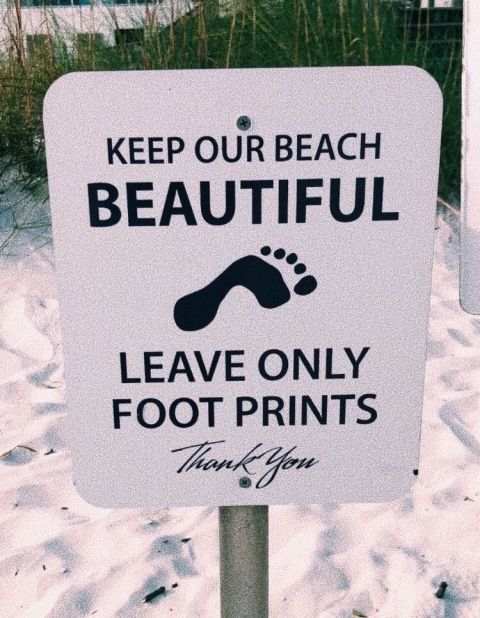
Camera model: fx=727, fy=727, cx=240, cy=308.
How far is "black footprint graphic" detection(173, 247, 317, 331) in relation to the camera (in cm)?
75

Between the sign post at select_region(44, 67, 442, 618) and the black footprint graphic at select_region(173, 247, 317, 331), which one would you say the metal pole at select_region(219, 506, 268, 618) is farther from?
the black footprint graphic at select_region(173, 247, 317, 331)

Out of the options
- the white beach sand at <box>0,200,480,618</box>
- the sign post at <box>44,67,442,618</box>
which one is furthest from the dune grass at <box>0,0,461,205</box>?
the sign post at <box>44,67,442,618</box>

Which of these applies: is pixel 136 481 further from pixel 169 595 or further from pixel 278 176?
pixel 169 595

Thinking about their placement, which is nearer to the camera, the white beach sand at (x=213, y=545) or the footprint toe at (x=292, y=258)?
the footprint toe at (x=292, y=258)

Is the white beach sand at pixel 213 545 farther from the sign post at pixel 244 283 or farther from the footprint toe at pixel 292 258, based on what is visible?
the footprint toe at pixel 292 258

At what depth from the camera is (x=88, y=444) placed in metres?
0.81

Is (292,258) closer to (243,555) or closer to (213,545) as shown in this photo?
(243,555)

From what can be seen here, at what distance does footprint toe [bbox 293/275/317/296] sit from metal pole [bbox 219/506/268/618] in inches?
10.2

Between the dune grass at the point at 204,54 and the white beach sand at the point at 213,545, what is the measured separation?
165cm

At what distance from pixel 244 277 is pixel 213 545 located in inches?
43.7

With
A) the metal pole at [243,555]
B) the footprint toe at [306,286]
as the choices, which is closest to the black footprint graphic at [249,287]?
the footprint toe at [306,286]

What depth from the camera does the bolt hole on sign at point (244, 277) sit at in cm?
71

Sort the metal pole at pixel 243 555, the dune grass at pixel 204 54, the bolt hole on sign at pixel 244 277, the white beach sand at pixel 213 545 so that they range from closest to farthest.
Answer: the bolt hole on sign at pixel 244 277 → the metal pole at pixel 243 555 → the white beach sand at pixel 213 545 → the dune grass at pixel 204 54

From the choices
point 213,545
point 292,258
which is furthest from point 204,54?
point 292,258
